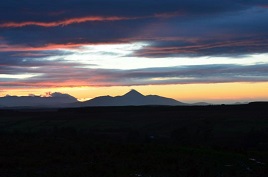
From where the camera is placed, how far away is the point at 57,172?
914 inches

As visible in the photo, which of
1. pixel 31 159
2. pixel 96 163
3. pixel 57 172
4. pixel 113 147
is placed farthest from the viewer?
pixel 113 147

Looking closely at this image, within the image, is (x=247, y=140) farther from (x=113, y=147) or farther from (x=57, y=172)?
(x=57, y=172)

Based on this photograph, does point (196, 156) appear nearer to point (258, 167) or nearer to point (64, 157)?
point (258, 167)

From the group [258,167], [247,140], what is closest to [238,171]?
[258,167]

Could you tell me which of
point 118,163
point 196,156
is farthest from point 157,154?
point 118,163

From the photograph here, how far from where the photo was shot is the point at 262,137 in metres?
59.8

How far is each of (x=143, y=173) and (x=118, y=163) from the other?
3.01m

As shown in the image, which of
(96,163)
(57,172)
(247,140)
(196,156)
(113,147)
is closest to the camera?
(57,172)

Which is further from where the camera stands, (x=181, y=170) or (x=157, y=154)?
(x=157, y=154)

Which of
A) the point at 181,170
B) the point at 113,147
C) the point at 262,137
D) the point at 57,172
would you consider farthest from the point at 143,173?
the point at 262,137

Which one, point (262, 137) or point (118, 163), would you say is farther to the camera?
point (262, 137)

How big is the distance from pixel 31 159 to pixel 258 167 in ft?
48.1

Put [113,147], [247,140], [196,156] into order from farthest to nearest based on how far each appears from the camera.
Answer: [247,140] → [113,147] → [196,156]

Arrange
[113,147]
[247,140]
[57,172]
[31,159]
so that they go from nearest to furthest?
[57,172], [31,159], [113,147], [247,140]
